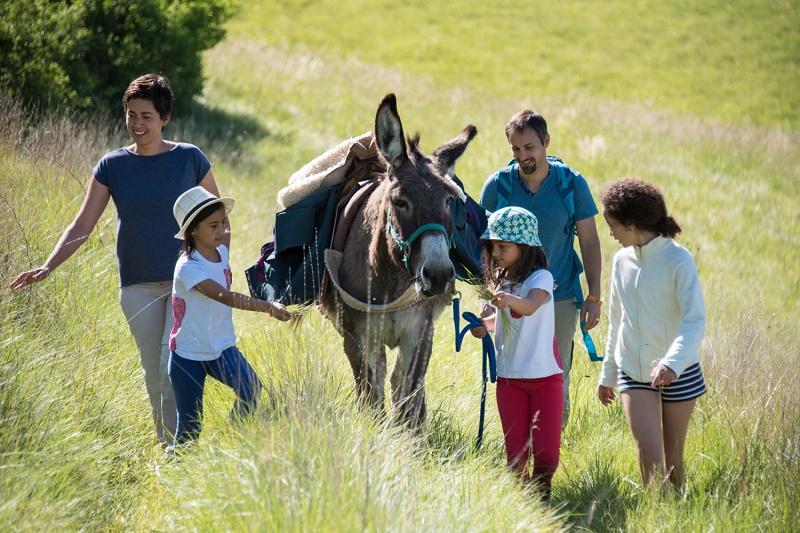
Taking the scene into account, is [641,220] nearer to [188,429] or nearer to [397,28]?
[188,429]

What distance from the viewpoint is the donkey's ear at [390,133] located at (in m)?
3.96

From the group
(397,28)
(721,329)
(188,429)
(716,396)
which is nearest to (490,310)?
(188,429)

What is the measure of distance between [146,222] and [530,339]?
224cm

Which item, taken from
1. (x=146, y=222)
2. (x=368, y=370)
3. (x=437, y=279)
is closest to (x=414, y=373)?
(x=368, y=370)

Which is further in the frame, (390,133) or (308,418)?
(390,133)

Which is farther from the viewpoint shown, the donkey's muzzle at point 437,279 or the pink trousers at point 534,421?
the pink trousers at point 534,421

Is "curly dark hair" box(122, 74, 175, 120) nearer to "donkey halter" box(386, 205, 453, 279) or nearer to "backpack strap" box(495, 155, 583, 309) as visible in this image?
"donkey halter" box(386, 205, 453, 279)

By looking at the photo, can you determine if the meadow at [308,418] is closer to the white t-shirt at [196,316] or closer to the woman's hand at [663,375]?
the white t-shirt at [196,316]

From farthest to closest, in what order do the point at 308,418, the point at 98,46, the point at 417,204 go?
the point at 98,46
the point at 417,204
the point at 308,418

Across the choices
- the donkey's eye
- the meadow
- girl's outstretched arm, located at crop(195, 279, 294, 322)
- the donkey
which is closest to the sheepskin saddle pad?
the donkey

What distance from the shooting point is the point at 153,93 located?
4086 mm

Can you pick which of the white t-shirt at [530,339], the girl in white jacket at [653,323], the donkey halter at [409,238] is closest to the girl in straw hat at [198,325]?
the donkey halter at [409,238]

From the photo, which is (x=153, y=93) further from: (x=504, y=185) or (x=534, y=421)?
(x=534, y=421)

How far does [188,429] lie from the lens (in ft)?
12.4
